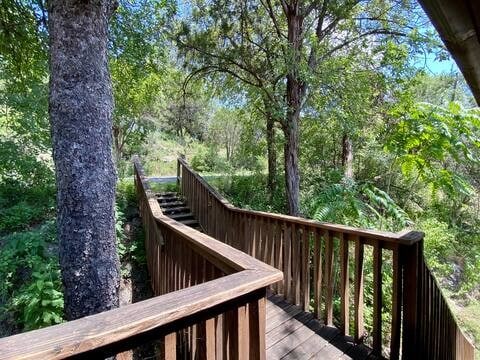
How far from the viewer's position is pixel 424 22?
5.98m

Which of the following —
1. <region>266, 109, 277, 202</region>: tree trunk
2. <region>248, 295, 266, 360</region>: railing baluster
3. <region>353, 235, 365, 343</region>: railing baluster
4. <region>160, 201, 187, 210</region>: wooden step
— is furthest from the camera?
<region>266, 109, 277, 202</region>: tree trunk

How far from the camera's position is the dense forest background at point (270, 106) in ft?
13.2

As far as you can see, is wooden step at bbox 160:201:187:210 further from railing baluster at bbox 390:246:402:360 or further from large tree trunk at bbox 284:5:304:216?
railing baluster at bbox 390:246:402:360

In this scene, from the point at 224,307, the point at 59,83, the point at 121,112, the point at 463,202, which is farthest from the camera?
the point at 463,202

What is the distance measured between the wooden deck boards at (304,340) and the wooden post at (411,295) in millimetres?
337

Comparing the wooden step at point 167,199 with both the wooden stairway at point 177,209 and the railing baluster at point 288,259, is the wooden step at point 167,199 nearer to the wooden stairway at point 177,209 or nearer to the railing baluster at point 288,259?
the wooden stairway at point 177,209

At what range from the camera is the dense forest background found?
403cm

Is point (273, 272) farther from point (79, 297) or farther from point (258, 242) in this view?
point (258, 242)

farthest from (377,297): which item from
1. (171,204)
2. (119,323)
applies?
(171,204)

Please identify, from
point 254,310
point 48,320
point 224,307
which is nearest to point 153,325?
point 224,307

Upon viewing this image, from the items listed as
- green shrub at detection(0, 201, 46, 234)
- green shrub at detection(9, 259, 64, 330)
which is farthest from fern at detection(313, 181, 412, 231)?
green shrub at detection(0, 201, 46, 234)

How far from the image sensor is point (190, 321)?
1.10 metres

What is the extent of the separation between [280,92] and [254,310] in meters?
5.33

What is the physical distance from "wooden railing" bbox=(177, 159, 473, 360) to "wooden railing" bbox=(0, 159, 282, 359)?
4.41ft
